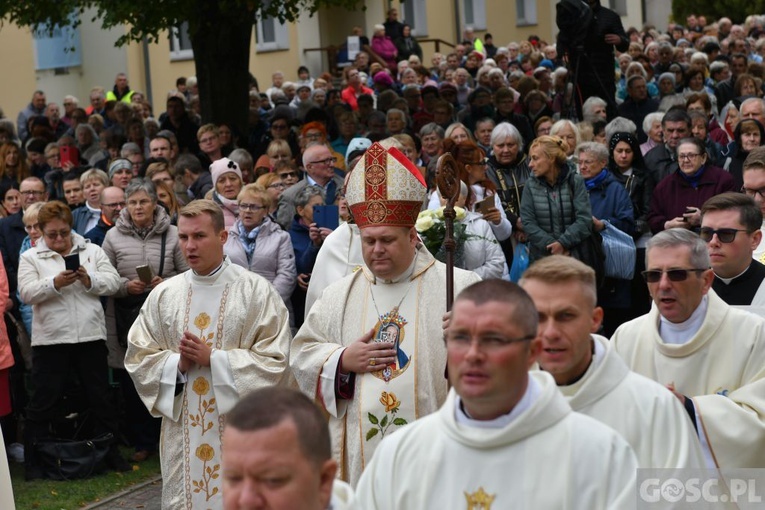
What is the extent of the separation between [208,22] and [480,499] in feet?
41.1

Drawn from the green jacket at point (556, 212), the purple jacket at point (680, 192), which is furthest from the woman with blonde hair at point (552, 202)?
the purple jacket at point (680, 192)

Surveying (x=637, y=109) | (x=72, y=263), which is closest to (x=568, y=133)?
(x=72, y=263)

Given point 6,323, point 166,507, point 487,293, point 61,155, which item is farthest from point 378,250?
point 61,155

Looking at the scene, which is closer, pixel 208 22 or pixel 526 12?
pixel 208 22

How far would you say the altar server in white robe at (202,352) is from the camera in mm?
7359

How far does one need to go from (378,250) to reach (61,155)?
28.4 ft

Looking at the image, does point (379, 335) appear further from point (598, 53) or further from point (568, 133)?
point (598, 53)

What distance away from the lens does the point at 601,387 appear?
4660 mm

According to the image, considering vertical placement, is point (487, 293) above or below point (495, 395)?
above

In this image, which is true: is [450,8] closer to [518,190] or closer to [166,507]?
[518,190]

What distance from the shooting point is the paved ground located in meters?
8.78

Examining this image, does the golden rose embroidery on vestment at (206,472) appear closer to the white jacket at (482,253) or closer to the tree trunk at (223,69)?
the white jacket at (482,253)

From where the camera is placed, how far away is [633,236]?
10.3 metres

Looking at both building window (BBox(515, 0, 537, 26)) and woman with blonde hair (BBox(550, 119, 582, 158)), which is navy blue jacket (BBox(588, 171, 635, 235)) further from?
building window (BBox(515, 0, 537, 26))
